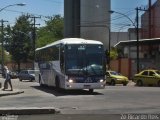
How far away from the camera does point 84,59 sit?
101 ft

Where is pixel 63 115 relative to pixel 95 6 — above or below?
below

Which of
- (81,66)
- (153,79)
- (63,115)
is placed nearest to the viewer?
(63,115)

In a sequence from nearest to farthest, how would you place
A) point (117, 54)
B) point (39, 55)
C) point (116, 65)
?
point (39, 55)
point (116, 65)
point (117, 54)

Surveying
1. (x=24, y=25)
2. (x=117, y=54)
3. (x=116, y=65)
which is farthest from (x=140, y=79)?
(x=24, y=25)

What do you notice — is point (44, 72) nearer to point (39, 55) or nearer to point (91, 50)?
point (39, 55)

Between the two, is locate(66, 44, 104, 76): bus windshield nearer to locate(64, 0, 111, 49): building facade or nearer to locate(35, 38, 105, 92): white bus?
locate(35, 38, 105, 92): white bus

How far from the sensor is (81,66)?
1212 inches

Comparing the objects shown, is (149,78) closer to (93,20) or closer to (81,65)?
(81,65)

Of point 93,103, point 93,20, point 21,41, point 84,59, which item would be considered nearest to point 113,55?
point 93,20

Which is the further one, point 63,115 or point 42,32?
point 42,32

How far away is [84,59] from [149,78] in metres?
17.0

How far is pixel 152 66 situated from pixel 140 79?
15884mm

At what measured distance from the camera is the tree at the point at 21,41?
110 meters

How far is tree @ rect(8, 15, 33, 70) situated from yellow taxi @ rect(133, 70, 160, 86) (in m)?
63.1
